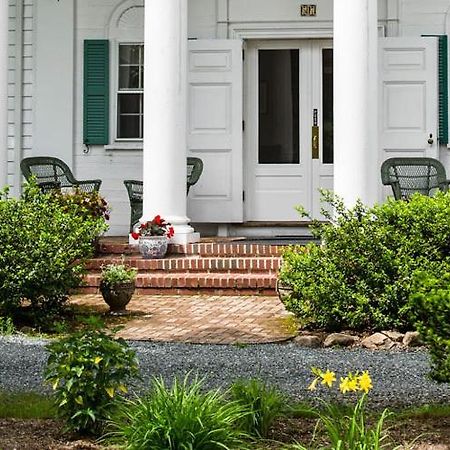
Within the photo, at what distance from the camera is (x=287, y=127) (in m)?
12.1

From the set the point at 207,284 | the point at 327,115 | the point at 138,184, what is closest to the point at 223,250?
the point at 207,284

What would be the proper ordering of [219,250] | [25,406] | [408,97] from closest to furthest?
[25,406], [219,250], [408,97]

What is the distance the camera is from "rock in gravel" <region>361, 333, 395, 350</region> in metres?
6.84

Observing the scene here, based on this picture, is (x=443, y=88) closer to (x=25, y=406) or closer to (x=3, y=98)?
(x=3, y=98)

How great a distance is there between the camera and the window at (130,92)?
12141 mm

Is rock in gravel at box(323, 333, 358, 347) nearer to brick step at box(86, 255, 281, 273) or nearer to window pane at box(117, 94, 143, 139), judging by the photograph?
brick step at box(86, 255, 281, 273)

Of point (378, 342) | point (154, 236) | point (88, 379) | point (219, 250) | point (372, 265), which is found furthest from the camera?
point (219, 250)

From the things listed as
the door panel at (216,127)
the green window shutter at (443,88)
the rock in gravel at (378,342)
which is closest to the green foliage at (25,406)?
the rock in gravel at (378,342)

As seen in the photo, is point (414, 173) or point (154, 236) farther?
point (414, 173)

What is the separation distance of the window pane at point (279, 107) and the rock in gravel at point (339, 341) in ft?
17.5

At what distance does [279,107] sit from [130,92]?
1.95m

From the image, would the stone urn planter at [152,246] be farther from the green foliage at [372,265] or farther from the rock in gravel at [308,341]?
the rock in gravel at [308,341]

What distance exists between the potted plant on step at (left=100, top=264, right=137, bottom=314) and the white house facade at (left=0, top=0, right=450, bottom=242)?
11.2ft

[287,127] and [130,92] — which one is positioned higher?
[130,92]
